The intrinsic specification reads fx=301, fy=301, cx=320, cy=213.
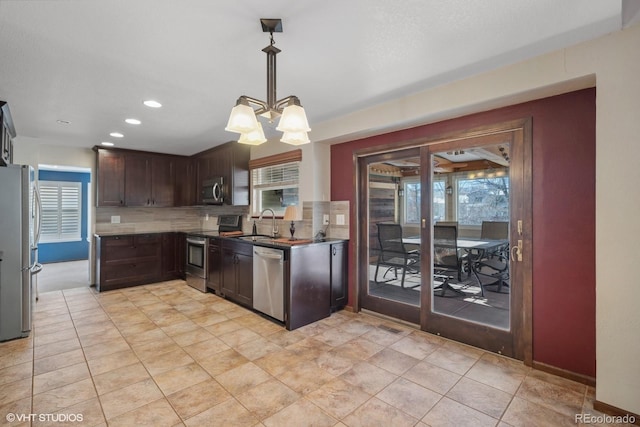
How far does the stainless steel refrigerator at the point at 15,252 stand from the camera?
2959 mm

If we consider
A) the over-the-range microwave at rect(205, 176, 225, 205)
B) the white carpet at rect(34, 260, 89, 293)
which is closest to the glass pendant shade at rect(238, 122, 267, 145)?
the over-the-range microwave at rect(205, 176, 225, 205)

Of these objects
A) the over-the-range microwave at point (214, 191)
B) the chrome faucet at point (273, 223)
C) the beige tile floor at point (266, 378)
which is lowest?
the beige tile floor at point (266, 378)

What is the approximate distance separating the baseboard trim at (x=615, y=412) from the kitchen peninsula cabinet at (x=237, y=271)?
10.5ft

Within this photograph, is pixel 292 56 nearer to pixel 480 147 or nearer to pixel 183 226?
pixel 480 147

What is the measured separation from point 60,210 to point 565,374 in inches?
381

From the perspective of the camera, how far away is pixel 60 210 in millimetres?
7309

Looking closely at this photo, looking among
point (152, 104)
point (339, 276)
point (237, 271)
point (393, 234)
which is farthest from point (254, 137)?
point (237, 271)

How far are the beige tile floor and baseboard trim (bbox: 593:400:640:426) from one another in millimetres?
63

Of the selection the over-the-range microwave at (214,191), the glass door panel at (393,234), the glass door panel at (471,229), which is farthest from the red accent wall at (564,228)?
the over-the-range microwave at (214,191)

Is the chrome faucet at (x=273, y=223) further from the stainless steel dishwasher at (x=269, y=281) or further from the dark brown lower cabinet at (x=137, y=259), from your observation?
the dark brown lower cabinet at (x=137, y=259)

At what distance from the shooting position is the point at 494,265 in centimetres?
335

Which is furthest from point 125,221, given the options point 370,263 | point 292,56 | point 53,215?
point 292,56

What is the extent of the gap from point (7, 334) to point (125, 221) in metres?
2.77

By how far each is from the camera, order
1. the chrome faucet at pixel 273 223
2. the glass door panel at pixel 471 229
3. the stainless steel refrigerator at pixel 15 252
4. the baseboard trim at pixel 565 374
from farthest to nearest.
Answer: the chrome faucet at pixel 273 223 → the stainless steel refrigerator at pixel 15 252 → the glass door panel at pixel 471 229 → the baseboard trim at pixel 565 374
